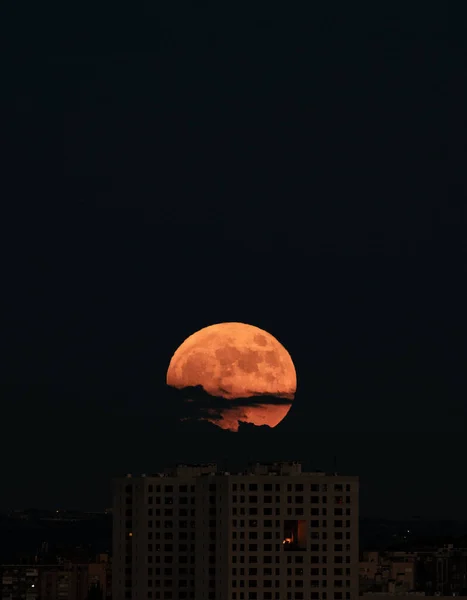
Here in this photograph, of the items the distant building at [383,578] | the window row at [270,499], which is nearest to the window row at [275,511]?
the window row at [270,499]

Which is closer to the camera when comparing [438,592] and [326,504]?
[326,504]

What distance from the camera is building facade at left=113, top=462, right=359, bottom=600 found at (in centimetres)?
12250

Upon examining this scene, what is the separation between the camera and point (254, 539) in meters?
123

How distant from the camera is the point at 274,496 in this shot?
405 feet

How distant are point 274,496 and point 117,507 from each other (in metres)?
10.5

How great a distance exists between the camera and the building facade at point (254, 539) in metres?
122

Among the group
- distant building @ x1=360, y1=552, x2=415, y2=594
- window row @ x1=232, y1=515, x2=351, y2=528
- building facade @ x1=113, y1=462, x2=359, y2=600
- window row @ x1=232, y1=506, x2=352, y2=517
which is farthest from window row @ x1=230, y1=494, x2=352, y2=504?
distant building @ x1=360, y1=552, x2=415, y2=594

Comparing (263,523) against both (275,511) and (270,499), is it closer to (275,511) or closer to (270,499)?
(275,511)

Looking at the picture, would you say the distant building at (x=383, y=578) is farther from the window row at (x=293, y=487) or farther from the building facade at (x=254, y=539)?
the window row at (x=293, y=487)

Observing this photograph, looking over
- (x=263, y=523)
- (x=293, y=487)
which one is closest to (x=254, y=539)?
(x=263, y=523)

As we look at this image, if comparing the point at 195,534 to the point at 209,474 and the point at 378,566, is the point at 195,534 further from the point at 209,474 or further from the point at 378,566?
the point at 378,566

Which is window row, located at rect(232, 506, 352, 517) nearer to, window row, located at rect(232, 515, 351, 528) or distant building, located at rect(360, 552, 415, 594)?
window row, located at rect(232, 515, 351, 528)

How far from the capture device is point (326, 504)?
4892 inches

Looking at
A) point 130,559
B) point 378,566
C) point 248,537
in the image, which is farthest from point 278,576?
point 378,566
